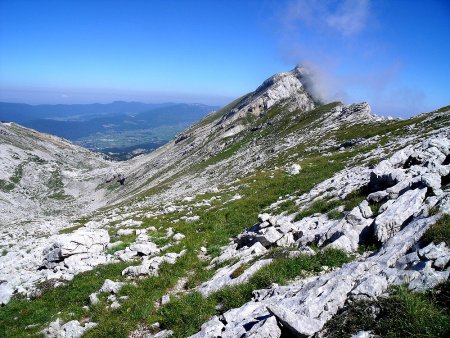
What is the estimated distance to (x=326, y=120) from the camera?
87.9 metres

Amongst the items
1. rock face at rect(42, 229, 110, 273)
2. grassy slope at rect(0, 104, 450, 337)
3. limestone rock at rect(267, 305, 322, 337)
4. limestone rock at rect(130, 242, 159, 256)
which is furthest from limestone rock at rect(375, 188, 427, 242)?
rock face at rect(42, 229, 110, 273)

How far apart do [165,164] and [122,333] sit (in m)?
113

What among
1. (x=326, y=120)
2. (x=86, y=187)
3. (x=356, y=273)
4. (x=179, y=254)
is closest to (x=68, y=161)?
(x=86, y=187)

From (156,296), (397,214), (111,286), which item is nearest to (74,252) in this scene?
(111,286)

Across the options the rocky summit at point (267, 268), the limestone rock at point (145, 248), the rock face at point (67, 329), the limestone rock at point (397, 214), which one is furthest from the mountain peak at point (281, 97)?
the rock face at point (67, 329)

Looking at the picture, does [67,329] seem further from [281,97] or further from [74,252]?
[281,97]

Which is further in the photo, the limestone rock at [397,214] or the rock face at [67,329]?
the limestone rock at [397,214]

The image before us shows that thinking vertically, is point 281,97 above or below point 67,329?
above

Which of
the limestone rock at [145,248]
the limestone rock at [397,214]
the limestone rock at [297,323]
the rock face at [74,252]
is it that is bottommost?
the rock face at [74,252]

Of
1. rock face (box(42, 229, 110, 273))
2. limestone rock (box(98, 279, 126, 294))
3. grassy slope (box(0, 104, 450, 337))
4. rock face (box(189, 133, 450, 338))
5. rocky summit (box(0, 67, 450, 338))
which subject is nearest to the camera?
rocky summit (box(0, 67, 450, 338))

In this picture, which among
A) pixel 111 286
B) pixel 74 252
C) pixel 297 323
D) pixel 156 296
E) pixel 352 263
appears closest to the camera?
pixel 297 323

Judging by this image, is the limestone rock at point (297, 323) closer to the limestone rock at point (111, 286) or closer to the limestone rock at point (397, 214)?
the limestone rock at point (397, 214)

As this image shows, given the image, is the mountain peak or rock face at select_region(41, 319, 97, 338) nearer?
rock face at select_region(41, 319, 97, 338)

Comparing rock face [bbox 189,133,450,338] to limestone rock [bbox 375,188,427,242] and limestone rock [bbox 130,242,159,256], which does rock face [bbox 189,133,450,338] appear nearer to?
limestone rock [bbox 375,188,427,242]
